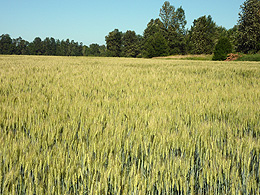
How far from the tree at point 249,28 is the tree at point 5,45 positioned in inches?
3226

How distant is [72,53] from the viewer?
88.2 metres

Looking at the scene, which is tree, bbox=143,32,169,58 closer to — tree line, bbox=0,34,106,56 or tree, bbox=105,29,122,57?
tree, bbox=105,29,122,57

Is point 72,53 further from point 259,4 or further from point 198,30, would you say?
point 259,4

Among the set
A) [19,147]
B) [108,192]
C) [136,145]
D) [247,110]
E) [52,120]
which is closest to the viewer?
[108,192]

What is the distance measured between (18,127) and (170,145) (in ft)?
3.69

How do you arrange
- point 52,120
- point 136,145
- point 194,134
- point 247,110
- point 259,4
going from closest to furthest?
point 136,145 → point 194,134 → point 52,120 → point 247,110 → point 259,4

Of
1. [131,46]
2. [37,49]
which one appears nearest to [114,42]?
[131,46]

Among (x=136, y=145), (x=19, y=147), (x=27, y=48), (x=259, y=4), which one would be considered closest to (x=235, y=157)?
(x=136, y=145)

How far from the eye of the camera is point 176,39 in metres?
49.8

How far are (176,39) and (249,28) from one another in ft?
62.0

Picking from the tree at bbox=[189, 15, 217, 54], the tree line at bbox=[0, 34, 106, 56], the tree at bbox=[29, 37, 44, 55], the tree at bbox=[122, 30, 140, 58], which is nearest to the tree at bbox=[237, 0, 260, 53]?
the tree at bbox=[189, 15, 217, 54]

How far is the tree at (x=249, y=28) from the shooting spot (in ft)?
106

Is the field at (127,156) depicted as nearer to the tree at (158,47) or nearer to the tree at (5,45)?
the tree at (158,47)

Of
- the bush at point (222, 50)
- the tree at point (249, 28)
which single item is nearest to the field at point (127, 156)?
the bush at point (222, 50)
